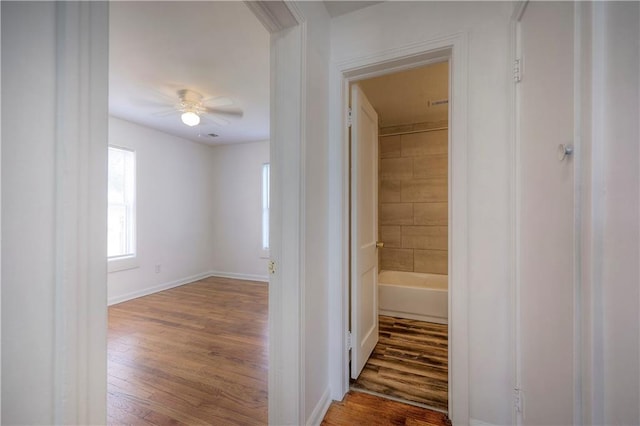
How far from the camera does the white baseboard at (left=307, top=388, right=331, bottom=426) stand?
58.6 inches

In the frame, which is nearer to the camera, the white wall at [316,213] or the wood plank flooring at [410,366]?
the white wall at [316,213]

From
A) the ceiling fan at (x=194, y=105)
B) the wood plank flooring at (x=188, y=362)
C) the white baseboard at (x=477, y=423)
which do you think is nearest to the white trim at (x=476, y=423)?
the white baseboard at (x=477, y=423)

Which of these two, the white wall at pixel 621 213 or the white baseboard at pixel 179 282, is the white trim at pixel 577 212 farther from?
the white baseboard at pixel 179 282

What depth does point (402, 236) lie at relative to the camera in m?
4.06

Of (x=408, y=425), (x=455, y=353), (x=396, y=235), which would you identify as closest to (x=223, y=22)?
(x=455, y=353)

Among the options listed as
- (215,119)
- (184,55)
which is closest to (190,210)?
(215,119)

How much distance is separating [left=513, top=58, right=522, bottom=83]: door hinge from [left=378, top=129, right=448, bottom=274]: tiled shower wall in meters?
2.56

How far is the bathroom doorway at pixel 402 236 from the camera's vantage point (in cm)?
192

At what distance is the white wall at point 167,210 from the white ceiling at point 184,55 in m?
0.72

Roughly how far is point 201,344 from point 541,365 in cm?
256

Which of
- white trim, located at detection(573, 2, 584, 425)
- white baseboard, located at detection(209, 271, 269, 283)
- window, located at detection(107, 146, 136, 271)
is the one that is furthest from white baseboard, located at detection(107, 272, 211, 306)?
white trim, located at detection(573, 2, 584, 425)

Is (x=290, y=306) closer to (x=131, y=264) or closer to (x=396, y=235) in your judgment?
(x=396, y=235)

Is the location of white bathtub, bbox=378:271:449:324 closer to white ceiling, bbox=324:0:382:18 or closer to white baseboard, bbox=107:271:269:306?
white baseboard, bbox=107:271:269:306

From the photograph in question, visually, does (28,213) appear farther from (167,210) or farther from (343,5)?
(167,210)
